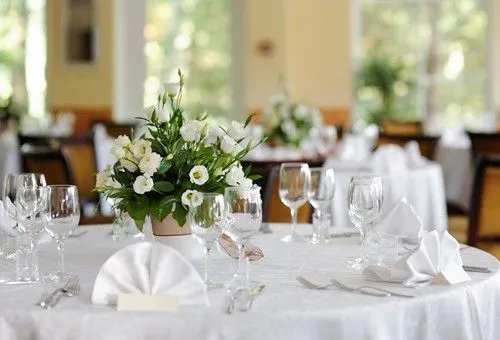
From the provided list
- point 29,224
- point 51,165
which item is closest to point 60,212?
point 29,224

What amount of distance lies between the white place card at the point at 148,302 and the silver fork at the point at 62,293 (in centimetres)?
14

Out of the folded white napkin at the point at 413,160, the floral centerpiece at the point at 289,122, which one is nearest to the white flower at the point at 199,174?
the folded white napkin at the point at 413,160

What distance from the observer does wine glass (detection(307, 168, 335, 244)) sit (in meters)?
2.76

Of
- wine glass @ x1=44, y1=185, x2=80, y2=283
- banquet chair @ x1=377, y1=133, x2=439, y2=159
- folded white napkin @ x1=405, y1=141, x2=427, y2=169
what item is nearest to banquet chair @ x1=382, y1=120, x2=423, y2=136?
banquet chair @ x1=377, y1=133, x2=439, y2=159

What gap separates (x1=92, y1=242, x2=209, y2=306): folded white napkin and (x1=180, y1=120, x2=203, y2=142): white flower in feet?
1.31

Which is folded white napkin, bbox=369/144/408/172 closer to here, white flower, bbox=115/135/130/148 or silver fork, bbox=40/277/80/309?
white flower, bbox=115/135/130/148

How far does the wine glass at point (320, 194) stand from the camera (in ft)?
9.06

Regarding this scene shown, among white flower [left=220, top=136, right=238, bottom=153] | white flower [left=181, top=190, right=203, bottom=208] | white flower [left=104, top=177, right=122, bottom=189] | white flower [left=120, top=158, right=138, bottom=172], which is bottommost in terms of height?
white flower [left=181, top=190, right=203, bottom=208]

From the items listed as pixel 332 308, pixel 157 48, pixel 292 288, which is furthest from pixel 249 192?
pixel 157 48

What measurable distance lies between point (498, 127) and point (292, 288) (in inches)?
380

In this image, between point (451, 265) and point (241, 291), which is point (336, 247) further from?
point (241, 291)

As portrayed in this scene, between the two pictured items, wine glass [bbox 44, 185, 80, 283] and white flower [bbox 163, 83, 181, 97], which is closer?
wine glass [bbox 44, 185, 80, 283]

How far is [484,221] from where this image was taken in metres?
4.88

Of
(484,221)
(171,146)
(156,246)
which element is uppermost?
(171,146)
